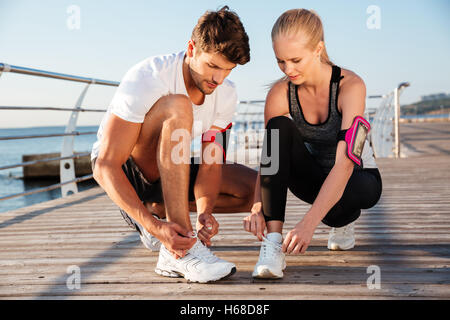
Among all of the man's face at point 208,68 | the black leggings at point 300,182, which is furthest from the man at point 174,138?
the black leggings at point 300,182

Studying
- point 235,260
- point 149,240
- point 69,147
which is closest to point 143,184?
point 149,240

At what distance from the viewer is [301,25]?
127cm

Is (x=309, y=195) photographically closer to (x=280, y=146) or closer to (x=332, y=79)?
(x=280, y=146)

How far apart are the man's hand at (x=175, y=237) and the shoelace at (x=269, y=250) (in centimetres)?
21

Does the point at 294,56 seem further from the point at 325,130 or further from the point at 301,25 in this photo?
the point at 325,130

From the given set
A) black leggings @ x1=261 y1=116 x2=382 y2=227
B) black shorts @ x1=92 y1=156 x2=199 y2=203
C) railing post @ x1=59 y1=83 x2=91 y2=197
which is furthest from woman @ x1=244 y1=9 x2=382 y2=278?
railing post @ x1=59 y1=83 x2=91 y2=197

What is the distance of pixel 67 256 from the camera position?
1555 mm

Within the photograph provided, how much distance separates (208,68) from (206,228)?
1.69ft

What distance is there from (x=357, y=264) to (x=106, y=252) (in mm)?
910

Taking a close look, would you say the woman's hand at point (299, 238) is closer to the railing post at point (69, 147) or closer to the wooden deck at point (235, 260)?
the wooden deck at point (235, 260)

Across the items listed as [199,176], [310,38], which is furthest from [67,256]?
[310,38]

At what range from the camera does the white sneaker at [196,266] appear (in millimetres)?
1202

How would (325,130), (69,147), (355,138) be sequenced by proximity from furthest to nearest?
(69,147), (325,130), (355,138)

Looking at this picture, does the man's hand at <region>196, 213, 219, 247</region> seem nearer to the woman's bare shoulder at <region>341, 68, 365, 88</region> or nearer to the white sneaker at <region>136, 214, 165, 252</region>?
the white sneaker at <region>136, 214, 165, 252</region>
